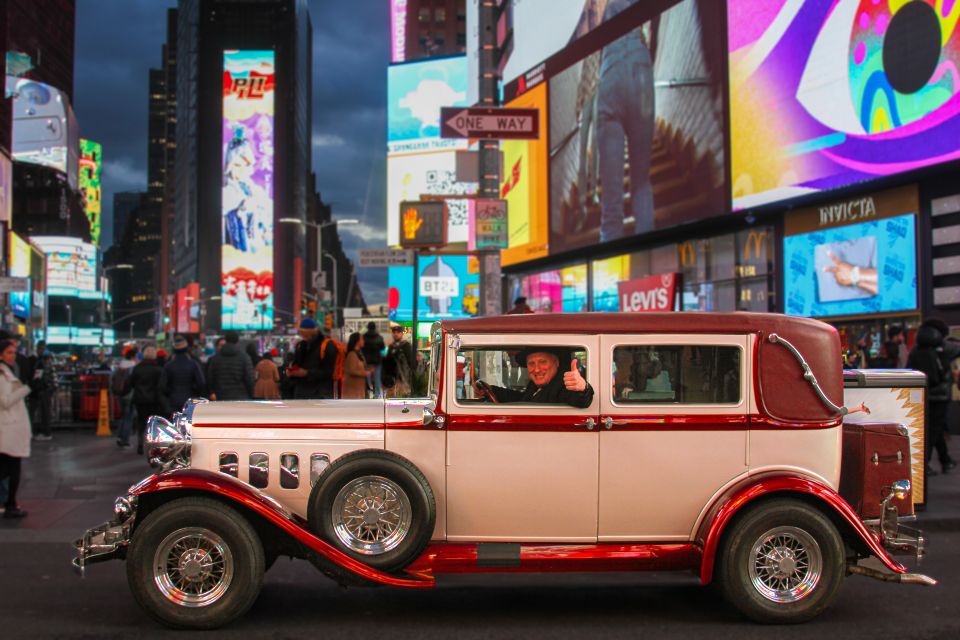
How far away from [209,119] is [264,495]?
481 feet

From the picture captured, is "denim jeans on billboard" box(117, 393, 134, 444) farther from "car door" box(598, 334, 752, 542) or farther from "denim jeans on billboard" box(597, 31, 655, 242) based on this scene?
"denim jeans on billboard" box(597, 31, 655, 242)

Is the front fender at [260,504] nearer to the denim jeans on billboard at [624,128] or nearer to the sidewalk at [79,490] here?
the sidewalk at [79,490]

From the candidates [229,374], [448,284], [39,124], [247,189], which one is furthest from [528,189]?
[247,189]

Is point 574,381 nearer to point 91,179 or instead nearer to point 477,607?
point 477,607

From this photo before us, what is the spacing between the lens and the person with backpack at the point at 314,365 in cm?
1276

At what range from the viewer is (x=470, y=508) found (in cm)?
596

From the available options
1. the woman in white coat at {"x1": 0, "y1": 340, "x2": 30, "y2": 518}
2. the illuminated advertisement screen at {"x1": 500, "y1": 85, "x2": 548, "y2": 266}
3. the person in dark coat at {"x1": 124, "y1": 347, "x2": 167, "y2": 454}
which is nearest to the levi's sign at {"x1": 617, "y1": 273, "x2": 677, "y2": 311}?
the person in dark coat at {"x1": 124, "y1": 347, "x2": 167, "y2": 454}

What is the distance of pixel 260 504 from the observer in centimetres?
568

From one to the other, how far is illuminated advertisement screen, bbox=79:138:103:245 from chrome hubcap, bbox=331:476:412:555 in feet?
597

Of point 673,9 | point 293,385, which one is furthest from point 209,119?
point 293,385

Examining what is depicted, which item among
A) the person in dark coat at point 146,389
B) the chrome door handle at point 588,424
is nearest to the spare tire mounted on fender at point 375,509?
the chrome door handle at point 588,424

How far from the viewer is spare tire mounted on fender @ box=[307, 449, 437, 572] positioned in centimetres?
575

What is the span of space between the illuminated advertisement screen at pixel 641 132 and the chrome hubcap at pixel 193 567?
67.4 feet

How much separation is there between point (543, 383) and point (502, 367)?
285 millimetres
